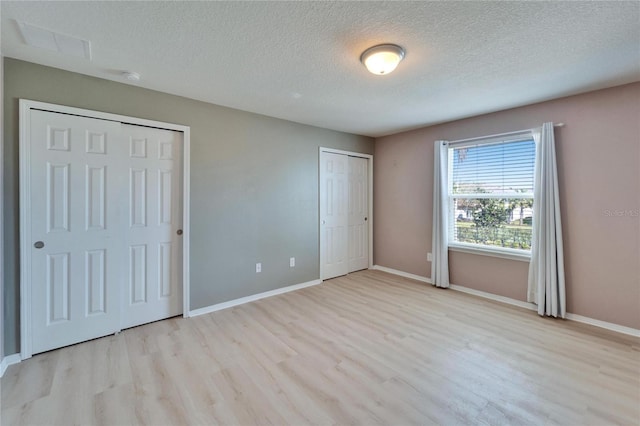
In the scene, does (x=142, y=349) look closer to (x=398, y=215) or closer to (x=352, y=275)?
(x=352, y=275)

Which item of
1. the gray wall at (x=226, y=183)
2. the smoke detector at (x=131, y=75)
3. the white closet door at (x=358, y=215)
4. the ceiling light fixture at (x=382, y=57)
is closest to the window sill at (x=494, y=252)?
the white closet door at (x=358, y=215)

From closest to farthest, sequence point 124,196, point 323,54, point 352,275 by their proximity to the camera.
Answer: point 323,54 < point 124,196 < point 352,275

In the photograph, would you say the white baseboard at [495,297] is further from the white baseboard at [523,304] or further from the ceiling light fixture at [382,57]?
the ceiling light fixture at [382,57]

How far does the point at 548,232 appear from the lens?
9.86 ft

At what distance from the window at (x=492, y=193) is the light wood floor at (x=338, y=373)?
100cm

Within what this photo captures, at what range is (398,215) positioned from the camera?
186 inches

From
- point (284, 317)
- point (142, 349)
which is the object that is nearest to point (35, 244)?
point (142, 349)

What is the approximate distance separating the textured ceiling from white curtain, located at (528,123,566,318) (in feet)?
1.84

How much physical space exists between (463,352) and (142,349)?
2.77 meters

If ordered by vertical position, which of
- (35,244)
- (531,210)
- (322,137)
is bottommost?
(35,244)

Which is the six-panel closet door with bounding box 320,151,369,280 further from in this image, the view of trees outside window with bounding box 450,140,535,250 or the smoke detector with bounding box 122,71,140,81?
→ the smoke detector with bounding box 122,71,140,81

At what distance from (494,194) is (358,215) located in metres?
2.11

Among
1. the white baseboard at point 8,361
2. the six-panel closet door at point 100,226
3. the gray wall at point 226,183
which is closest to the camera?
the white baseboard at point 8,361

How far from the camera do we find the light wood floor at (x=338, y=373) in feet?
5.53
